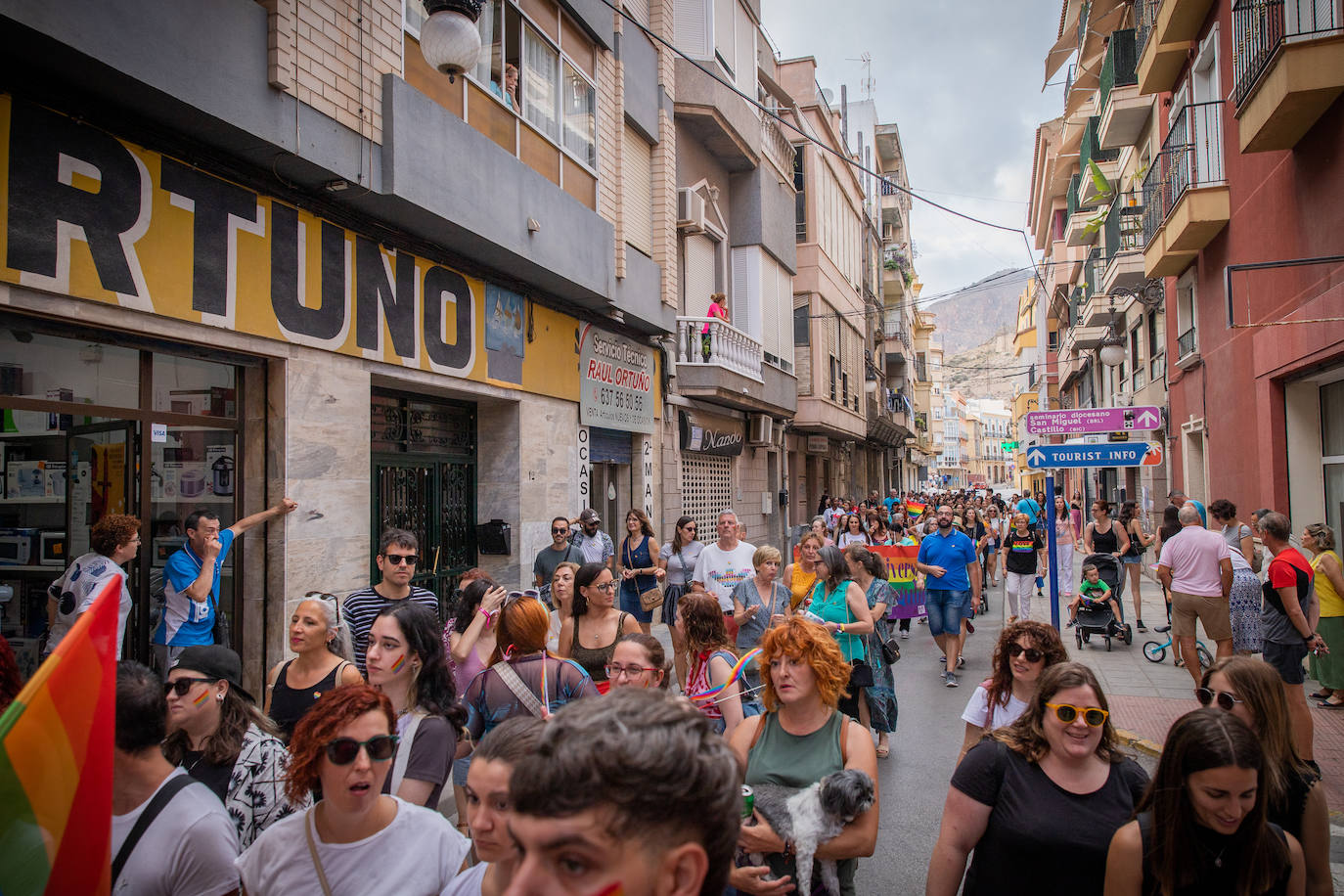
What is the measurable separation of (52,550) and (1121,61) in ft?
66.3

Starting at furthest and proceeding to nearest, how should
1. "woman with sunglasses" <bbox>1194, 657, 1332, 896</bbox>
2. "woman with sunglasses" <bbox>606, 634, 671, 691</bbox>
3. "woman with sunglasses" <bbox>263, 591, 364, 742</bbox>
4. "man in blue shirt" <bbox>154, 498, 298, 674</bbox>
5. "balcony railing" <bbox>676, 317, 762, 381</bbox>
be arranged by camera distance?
"balcony railing" <bbox>676, 317, 762, 381</bbox>
"man in blue shirt" <bbox>154, 498, 298, 674</bbox>
"woman with sunglasses" <bbox>263, 591, 364, 742</bbox>
"woman with sunglasses" <bbox>606, 634, 671, 691</bbox>
"woman with sunglasses" <bbox>1194, 657, 1332, 896</bbox>

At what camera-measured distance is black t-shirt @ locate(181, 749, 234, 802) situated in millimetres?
2984

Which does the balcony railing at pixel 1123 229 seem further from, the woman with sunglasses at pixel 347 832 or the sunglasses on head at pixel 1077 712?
Result: the woman with sunglasses at pixel 347 832

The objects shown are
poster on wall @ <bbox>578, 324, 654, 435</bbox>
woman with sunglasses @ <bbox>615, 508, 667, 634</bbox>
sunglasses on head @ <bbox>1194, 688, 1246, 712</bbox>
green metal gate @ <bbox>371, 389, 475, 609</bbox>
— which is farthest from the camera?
poster on wall @ <bbox>578, 324, 654, 435</bbox>

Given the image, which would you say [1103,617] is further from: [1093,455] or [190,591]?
[190,591]

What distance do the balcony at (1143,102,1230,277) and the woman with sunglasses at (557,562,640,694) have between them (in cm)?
1100

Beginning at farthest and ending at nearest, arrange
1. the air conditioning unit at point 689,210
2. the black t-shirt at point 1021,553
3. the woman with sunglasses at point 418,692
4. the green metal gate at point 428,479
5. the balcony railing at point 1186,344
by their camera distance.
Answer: the air conditioning unit at point 689,210
the balcony railing at point 1186,344
the black t-shirt at point 1021,553
the green metal gate at point 428,479
the woman with sunglasses at point 418,692

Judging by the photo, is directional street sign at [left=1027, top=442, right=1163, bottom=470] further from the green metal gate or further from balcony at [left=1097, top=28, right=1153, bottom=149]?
balcony at [left=1097, top=28, right=1153, bottom=149]

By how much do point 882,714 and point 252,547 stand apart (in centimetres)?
516

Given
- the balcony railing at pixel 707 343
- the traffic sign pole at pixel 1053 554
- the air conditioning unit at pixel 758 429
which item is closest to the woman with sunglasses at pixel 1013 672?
the traffic sign pole at pixel 1053 554

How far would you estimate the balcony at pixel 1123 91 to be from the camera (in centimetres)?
1753

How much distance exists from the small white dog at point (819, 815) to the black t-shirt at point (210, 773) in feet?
6.15

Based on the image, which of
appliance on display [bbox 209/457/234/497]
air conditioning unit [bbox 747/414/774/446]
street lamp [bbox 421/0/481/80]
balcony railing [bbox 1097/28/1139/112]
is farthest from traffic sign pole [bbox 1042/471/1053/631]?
balcony railing [bbox 1097/28/1139/112]

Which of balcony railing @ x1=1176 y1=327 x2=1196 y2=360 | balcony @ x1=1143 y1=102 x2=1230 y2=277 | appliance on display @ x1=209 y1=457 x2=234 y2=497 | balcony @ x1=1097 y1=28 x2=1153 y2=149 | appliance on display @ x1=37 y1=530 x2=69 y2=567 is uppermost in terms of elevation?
balcony @ x1=1097 y1=28 x2=1153 y2=149
